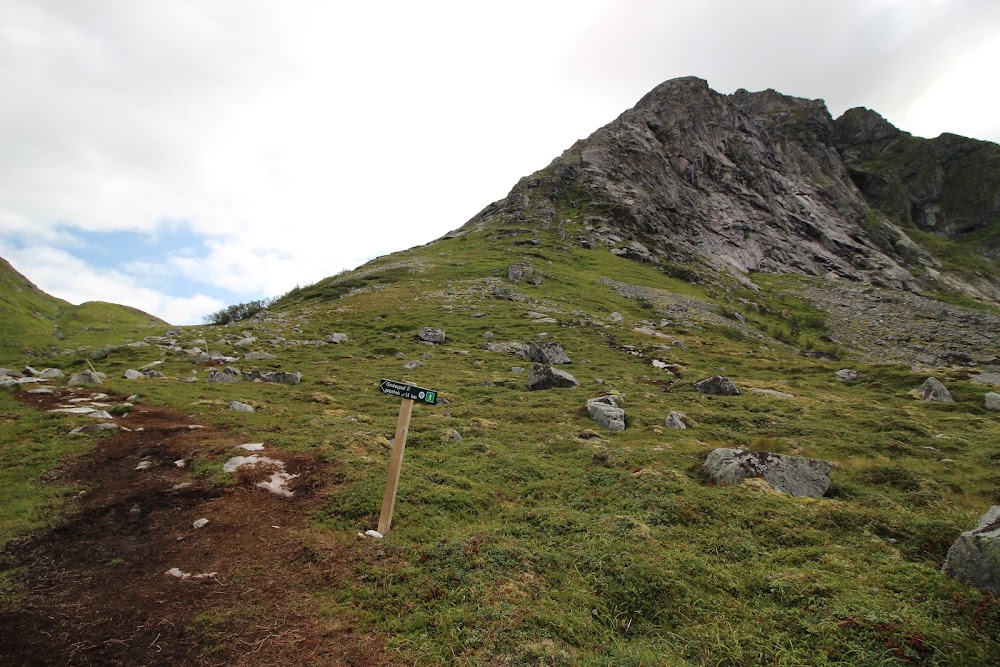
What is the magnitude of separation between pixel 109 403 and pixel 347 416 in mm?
10868

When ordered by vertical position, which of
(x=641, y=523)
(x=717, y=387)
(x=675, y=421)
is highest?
(x=717, y=387)

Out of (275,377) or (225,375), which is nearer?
(225,375)

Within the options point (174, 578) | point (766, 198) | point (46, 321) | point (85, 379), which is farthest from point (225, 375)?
point (766, 198)

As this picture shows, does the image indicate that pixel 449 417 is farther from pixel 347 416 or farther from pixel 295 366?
pixel 295 366

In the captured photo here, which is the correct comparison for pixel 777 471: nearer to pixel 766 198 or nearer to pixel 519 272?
pixel 519 272

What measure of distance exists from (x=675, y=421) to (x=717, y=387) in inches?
384

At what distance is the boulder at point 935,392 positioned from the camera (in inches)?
1022

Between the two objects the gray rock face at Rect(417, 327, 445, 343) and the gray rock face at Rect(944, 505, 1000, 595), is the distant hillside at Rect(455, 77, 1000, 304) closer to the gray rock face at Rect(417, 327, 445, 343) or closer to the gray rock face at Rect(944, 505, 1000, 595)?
the gray rock face at Rect(417, 327, 445, 343)

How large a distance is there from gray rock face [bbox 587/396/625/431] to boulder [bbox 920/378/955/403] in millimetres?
19937

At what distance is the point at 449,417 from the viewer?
71.9 ft

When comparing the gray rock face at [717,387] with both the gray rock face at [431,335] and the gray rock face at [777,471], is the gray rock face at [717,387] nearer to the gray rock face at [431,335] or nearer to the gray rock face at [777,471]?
the gray rock face at [777,471]

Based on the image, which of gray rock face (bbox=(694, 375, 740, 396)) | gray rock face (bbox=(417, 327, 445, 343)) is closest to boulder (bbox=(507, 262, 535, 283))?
gray rock face (bbox=(417, 327, 445, 343))

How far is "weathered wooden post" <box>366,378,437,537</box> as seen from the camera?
36.7 feet

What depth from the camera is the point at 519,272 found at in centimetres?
7275
